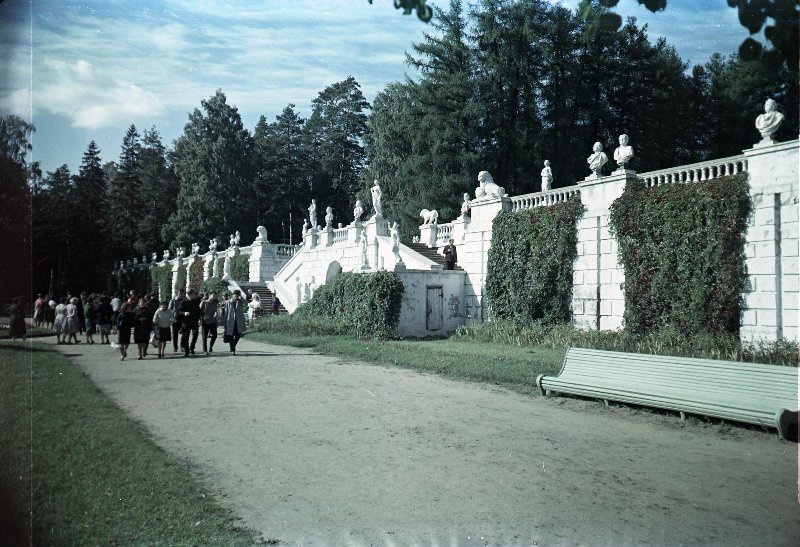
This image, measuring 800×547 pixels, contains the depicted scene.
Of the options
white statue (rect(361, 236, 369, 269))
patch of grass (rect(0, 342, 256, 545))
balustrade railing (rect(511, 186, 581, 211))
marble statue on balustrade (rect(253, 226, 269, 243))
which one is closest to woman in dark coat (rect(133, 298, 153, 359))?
patch of grass (rect(0, 342, 256, 545))

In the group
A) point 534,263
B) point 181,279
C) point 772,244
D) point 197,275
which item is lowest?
point 181,279

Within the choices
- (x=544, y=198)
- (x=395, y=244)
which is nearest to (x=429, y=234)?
(x=395, y=244)

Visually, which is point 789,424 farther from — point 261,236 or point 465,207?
point 261,236

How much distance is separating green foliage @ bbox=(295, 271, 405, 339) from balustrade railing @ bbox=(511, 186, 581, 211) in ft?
15.4

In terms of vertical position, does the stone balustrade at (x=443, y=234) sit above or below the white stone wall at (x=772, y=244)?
above

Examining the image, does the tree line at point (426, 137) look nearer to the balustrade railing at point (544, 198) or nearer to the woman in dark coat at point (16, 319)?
the woman in dark coat at point (16, 319)

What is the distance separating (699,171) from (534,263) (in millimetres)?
5368

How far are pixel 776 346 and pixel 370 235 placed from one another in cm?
1635

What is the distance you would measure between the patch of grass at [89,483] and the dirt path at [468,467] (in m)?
0.28

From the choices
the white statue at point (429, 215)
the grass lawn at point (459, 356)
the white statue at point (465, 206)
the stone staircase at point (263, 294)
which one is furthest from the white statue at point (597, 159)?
the stone staircase at point (263, 294)

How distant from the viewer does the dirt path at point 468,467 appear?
13.3 ft

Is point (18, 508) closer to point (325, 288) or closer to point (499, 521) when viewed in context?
point (499, 521)

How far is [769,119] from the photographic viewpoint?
36.0 feet

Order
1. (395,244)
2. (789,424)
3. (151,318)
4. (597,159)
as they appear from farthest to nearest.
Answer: (395,244) < (597,159) < (151,318) < (789,424)
